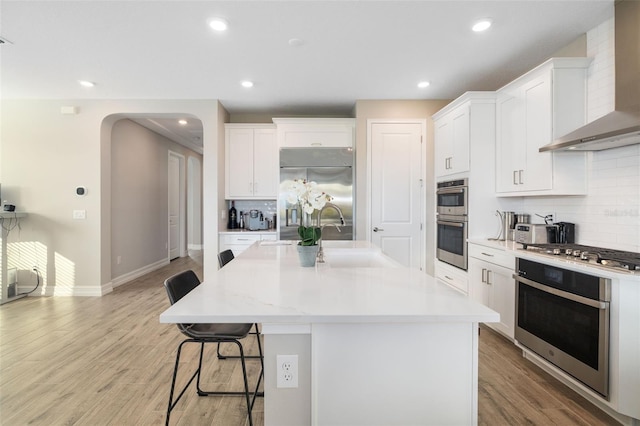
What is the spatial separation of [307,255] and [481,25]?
7.52ft

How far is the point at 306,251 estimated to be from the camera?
1970 mm

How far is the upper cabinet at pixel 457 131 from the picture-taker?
3320 mm

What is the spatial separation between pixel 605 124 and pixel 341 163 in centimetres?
284

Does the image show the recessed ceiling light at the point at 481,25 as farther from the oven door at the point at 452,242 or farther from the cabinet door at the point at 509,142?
the oven door at the point at 452,242

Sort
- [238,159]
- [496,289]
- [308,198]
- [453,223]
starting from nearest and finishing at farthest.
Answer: [308,198], [496,289], [453,223], [238,159]

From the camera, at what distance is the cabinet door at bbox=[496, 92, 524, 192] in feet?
9.75

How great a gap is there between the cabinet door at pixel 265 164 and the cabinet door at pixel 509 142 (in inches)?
115

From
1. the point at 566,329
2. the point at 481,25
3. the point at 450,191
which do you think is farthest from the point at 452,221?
the point at 481,25

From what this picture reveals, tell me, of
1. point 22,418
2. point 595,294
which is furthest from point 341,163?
point 22,418

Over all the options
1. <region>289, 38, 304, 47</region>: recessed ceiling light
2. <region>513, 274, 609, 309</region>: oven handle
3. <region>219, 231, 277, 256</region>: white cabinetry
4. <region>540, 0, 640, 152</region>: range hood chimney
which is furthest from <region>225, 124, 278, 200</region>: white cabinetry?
<region>540, 0, 640, 152</region>: range hood chimney

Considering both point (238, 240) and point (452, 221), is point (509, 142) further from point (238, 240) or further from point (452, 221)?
point (238, 240)

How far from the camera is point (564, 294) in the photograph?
207 cm

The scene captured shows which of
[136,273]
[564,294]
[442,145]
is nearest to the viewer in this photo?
[564,294]

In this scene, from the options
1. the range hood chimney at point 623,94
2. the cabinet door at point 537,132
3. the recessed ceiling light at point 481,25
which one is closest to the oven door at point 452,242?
the cabinet door at point 537,132
